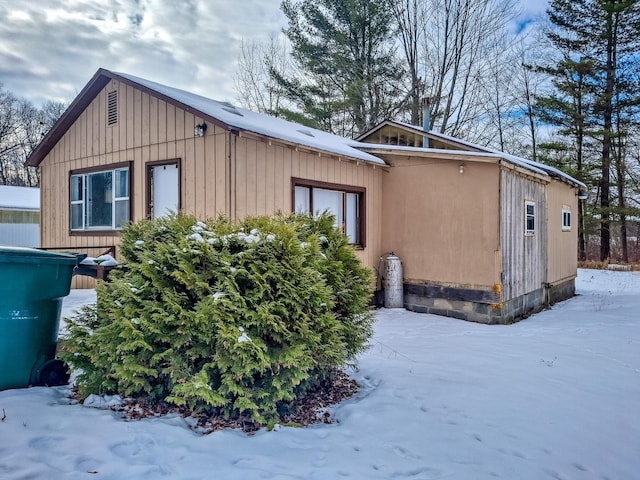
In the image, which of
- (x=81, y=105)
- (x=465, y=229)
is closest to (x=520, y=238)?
(x=465, y=229)

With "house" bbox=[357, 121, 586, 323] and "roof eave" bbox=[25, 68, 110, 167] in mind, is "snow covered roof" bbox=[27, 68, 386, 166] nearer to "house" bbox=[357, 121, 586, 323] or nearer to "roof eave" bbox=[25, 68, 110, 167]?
"roof eave" bbox=[25, 68, 110, 167]

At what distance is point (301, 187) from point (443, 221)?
8.44 ft

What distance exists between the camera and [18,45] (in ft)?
36.6

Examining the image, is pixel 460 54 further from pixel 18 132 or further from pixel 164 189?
pixel 18 132

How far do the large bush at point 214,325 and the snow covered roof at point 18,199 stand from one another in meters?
17.1

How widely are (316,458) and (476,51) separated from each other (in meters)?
18.9

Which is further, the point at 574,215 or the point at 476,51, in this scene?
the point at 476,51

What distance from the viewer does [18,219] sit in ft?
57.8

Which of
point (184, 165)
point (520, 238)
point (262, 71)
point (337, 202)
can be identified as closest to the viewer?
point (184, 165)

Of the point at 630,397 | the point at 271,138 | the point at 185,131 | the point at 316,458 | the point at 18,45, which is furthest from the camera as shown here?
the point at 18,45

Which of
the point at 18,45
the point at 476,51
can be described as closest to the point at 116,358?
the point at 18,45

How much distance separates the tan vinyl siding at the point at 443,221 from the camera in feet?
23.9

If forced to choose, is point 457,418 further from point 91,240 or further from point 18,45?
point 18,45

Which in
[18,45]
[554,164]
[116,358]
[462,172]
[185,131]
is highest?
[18,45]
